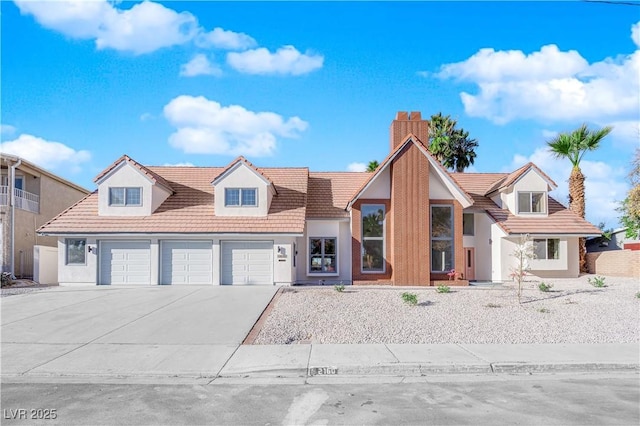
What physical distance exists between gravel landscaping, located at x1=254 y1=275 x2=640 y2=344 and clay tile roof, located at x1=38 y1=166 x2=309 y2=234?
16.1ft

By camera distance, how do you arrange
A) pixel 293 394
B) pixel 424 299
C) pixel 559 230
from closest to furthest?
pixel 293 394
pixel 424 299
pixel 559 230

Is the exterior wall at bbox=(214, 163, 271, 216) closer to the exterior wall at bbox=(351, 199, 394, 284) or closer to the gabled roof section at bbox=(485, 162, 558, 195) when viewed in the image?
the exterior wall at bbox=(351, 199, 394, 284)

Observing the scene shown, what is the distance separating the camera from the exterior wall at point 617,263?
2495 cm

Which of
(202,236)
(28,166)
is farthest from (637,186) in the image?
(28,166)

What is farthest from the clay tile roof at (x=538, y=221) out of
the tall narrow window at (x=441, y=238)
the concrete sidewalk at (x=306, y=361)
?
the concrete sidewalk at (x=306, y=361)

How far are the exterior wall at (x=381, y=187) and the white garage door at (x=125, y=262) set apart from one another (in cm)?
1047

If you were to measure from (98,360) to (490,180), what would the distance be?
2466 cm

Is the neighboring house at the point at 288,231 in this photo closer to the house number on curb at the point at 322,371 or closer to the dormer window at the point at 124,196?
the dormer window at the point at 124,196

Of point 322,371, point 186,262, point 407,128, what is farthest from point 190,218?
point 322,371

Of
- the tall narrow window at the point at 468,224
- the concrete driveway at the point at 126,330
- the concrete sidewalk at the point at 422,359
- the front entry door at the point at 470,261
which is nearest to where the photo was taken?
the concrete sidewalk at the point at 422,359

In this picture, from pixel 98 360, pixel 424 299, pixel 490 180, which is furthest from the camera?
pixel 490 180

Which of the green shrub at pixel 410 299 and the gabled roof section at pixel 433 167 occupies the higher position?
the gabled roof section at pixel 433 167

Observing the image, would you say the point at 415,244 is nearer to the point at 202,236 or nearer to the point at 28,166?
the point at 202,236

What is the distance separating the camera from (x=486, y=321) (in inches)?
510
